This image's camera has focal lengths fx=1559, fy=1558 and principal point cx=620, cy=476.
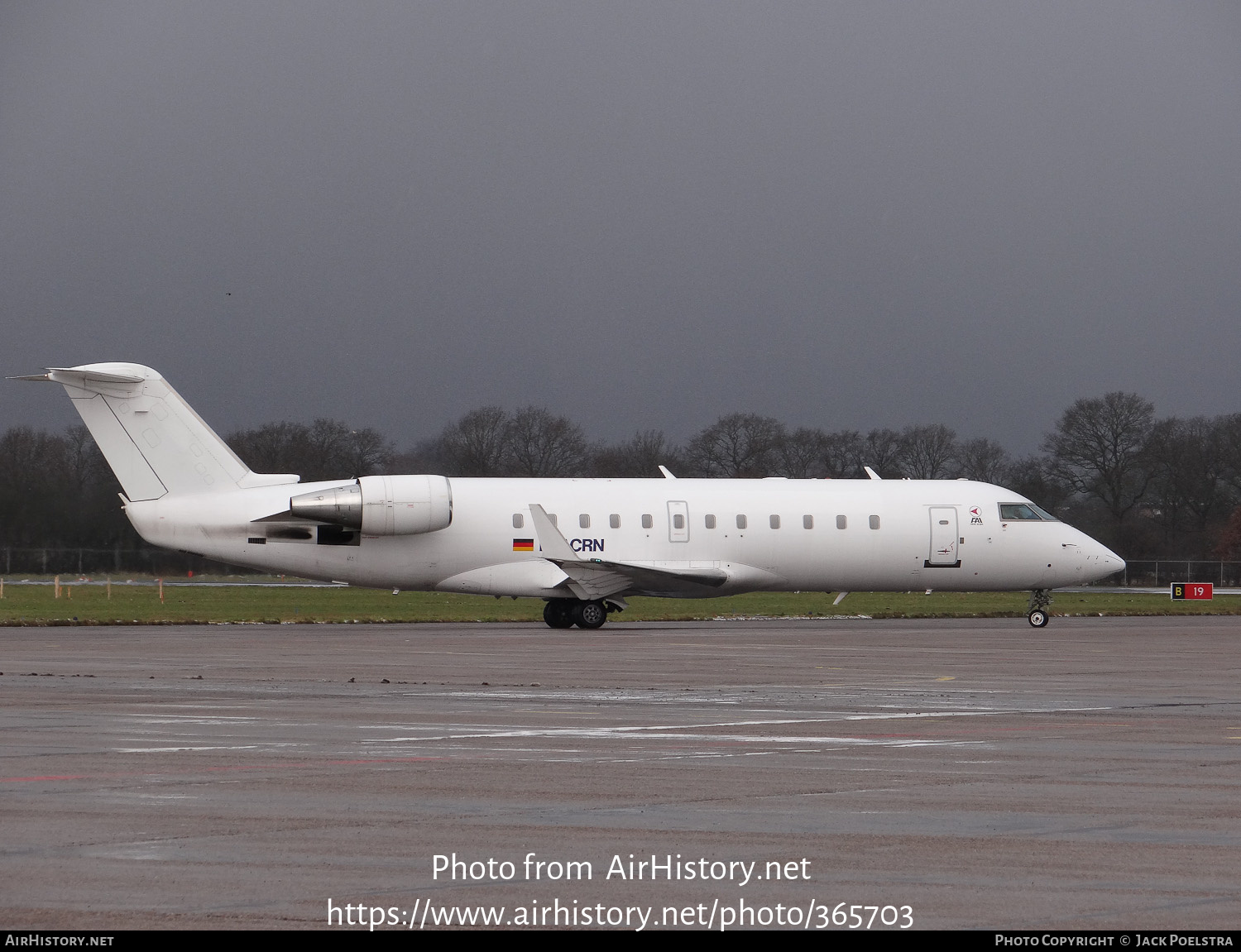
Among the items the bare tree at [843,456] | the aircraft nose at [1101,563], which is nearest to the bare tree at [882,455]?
the bare tree at [843,456]

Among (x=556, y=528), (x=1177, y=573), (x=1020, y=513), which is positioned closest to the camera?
(x=556, y=528)

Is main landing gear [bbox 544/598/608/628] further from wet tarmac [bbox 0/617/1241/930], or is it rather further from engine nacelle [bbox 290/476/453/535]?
wet tarmac [bbox 0/617/1241/930]

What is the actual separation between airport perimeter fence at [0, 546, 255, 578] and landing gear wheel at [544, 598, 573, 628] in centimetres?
2735

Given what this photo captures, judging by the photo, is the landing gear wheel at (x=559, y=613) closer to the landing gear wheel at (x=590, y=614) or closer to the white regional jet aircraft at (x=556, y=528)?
the white regional jet aircraft at (x=556, y=528)

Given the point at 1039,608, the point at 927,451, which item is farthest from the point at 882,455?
the point at 1039,608

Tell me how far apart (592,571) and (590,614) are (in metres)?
1.07

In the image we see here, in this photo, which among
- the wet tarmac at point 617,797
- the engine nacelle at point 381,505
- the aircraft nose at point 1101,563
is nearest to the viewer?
the wet tarmac at point 617,797

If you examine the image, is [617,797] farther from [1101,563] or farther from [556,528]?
[1101,563]

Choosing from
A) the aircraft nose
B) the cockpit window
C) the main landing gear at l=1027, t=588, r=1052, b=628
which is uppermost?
the cockpit window

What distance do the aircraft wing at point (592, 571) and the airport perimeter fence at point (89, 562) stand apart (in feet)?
93.3

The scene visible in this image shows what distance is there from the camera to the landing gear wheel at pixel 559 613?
33656mm

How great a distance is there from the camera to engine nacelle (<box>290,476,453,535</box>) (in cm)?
3241

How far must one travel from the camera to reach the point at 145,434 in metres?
32.8

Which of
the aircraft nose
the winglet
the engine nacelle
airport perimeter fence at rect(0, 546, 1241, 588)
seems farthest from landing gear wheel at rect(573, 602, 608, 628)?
airport perimeter fence at rect(0, 546, 1241, 588)
